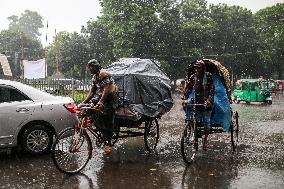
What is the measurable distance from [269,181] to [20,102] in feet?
17.6

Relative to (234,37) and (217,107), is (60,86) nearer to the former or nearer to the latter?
(217,107)

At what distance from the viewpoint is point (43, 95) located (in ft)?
28.3

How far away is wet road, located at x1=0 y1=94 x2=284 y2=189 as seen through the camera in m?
6.13

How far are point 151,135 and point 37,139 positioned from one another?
2676mm

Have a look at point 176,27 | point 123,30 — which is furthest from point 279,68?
point 123,30

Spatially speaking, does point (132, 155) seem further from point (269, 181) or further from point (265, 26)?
point (265, 26)

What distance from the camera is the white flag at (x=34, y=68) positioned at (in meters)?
22.0

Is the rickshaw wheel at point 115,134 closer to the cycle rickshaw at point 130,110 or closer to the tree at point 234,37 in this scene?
the cycle rickshaw at point 130,110

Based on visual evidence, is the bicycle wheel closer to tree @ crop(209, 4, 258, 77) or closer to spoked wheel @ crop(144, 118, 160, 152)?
spoked wheel @ crop(144, 118, 160, 152)

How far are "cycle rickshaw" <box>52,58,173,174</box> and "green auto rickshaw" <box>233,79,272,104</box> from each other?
19.2 m

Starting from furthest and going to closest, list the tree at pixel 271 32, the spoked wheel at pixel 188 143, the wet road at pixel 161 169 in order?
1. the tree at pixel 271 32
2. the spoked wheel at pixel 188 143
3. the wet road at pixel 161 169

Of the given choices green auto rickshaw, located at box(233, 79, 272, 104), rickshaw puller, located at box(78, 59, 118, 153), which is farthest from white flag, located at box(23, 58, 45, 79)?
rickshaw puller, located at box(78, 59, 118, 153)

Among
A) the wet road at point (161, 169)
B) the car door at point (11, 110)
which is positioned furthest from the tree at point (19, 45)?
the wet road at point (161, 169)

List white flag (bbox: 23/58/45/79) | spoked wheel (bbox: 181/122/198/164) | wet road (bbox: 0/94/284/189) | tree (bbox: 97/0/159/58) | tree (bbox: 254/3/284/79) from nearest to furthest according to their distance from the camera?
wet road (bbox: 0/94/284/189), spoked wheel (bbox: 181/122/198/164), white flag (bbox: 23/58/45/79), tree (bbox: 97/0/159/58), tree (bbox: 254/3/284/79)
